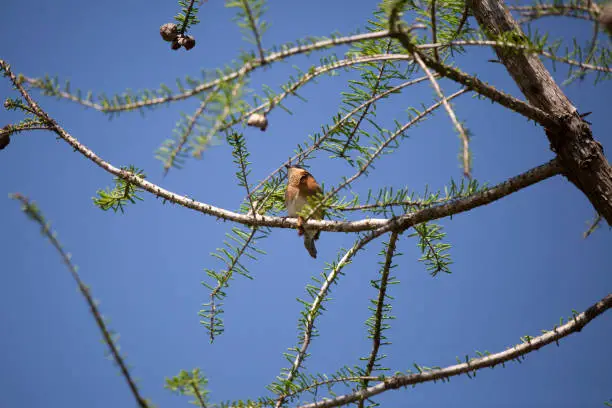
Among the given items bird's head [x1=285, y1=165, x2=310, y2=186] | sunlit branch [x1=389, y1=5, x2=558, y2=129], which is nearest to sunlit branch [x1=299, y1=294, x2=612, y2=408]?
sunlit branch [x1=389, y1=5, x2=558, y2=129]

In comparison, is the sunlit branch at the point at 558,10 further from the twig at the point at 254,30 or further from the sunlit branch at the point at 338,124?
the twig at the point at 254,30

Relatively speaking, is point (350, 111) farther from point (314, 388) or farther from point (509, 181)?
point (314, 388)

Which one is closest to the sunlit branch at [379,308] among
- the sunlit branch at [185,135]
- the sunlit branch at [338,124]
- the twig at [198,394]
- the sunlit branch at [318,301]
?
the sunlit branch at [318,301]

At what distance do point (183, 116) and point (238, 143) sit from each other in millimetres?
340

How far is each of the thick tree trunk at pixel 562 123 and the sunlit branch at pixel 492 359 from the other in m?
0.14

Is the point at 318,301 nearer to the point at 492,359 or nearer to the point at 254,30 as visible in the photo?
the point at 492,359

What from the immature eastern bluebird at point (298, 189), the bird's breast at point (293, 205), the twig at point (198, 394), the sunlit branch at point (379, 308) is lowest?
the twig at point (198, 394)

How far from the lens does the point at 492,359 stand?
2.48 feet

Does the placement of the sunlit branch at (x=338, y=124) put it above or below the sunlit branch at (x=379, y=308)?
above

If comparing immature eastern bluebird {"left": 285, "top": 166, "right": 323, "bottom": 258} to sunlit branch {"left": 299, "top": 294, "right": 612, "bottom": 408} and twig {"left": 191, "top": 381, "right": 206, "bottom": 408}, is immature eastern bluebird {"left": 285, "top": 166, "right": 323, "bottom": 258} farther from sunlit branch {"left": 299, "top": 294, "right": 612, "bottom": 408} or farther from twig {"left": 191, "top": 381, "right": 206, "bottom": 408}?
twig {"left": 191, "top": 381, "right": 206, "bottom": 408}

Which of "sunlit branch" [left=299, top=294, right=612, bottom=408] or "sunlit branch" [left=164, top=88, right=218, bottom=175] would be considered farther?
"sunlit branch" [left=299, top=294, right=612, bottom=408]

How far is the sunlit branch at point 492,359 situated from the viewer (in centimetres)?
76

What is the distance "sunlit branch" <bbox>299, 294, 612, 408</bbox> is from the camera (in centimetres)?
76

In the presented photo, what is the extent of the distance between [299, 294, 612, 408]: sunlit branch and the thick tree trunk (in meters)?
0.14
